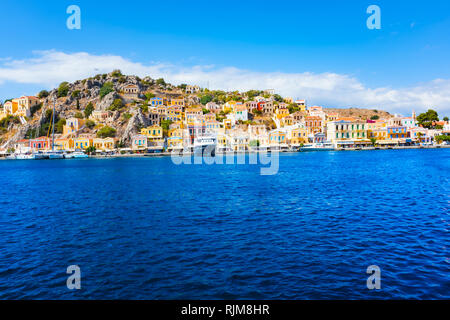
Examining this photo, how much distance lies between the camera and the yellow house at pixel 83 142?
95.4m

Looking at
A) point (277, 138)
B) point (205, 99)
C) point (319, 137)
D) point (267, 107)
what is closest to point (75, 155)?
point (205, 99)

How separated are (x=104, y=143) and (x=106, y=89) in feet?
115

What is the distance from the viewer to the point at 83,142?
96.2 meters

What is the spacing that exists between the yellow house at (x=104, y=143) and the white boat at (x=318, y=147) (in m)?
58.8

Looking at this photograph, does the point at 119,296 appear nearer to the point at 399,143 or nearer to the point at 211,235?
the point at 211,235

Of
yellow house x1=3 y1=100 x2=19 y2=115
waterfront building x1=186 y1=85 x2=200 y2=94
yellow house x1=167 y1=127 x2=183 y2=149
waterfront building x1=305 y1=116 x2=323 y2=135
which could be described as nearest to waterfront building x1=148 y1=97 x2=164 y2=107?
yellow house x1=167 y1=127 x2=183 y2=149

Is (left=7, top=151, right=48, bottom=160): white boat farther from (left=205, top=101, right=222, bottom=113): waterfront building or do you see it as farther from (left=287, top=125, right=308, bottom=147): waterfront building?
(left=287, top=125, right=308, bottom=147): waterfront building

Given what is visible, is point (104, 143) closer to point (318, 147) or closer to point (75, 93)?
point (75, 93)

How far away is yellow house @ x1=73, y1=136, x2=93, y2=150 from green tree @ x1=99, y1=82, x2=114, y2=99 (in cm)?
2738

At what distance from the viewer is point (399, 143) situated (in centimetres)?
10038

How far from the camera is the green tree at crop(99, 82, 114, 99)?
390 ft

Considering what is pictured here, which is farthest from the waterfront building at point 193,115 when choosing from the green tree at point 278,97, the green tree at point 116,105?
the green tree at point 278,97

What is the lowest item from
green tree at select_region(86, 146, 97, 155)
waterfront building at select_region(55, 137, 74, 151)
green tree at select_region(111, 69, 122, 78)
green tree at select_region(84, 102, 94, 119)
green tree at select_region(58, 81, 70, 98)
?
green tree at select_region(86, 146, 97, 155)
